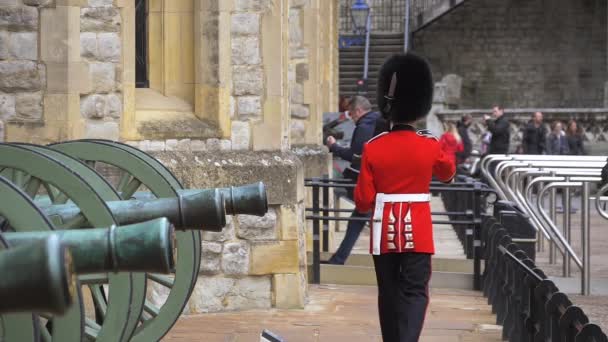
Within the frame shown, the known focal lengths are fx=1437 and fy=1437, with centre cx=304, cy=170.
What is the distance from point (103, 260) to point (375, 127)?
8.12 meters

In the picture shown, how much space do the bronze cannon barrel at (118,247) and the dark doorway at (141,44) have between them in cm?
620

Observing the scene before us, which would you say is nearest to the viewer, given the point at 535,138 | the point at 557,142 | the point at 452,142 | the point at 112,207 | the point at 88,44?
the point at 112,207

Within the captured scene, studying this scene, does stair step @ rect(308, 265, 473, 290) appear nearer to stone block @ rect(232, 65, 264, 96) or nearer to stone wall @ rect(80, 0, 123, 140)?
stone block @ rect(232, 65, 264, 96)

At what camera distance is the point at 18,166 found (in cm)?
444

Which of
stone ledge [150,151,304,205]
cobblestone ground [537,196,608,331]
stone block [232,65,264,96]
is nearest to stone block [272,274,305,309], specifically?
stone ledge [150,151,304,205]

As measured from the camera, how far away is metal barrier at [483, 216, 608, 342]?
4.96 meters

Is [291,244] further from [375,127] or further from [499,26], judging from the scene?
[499,26]

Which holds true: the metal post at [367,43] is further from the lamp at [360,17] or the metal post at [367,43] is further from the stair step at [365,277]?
the stair step at [365,277]

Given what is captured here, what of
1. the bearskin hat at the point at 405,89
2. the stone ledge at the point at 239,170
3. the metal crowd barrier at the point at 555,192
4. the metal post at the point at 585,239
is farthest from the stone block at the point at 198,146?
the metal post at the point at 585,239

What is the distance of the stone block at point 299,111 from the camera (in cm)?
1409

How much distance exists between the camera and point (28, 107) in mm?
8219

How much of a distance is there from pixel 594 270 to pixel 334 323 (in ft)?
15.2

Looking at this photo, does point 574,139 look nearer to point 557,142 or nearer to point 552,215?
point 557,142

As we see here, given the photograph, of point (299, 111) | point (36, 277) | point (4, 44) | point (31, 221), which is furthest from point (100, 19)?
point (36, 277)
